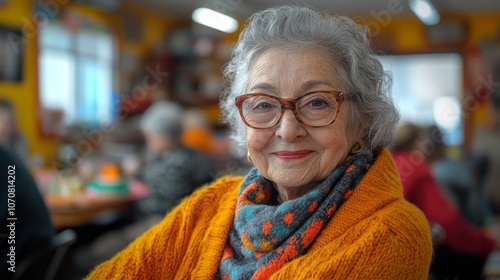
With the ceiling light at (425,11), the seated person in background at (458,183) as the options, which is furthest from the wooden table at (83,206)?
the ceiling light at (425,11)

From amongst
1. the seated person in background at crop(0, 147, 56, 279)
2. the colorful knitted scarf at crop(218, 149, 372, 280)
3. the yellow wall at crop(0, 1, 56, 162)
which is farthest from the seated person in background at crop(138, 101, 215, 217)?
the yellow wall at crop(0, 1, 56, 162)

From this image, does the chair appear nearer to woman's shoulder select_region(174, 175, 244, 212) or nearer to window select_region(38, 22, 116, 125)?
woman's shoulder select_region(174, 175, 244, 212)

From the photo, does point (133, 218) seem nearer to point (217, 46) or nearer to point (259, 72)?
point (259, 72)

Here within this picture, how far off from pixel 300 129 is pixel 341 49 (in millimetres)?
181

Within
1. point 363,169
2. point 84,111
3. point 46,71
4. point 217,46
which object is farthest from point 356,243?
point 217,46

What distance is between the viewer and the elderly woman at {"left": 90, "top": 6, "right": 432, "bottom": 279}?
104cm

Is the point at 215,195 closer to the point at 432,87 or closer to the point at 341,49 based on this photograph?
the point at 341,49

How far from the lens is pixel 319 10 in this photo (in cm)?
125

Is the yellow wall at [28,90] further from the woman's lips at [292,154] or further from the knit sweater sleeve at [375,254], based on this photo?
the knit sweater sleeve at [375,254]

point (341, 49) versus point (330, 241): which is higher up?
point (341, 49)

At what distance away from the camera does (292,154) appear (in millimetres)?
1169

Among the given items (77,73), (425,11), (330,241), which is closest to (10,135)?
(77,73)

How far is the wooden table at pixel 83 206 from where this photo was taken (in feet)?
10.5

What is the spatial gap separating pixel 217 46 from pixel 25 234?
718 cm
